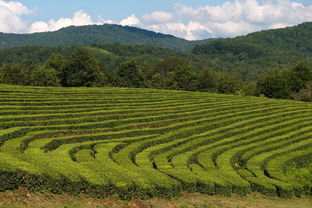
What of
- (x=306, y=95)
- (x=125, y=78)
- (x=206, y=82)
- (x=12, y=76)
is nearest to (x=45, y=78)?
(x=12, y=76)

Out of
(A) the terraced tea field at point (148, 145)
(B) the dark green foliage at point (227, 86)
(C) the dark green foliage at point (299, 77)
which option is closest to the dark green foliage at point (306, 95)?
(C) the dark green foliage at point (299, 77)

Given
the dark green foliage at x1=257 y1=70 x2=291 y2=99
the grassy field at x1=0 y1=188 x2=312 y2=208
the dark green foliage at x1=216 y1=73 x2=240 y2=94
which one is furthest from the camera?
the dark green foliage at x1=216 y1=73 x2=240 y2=94

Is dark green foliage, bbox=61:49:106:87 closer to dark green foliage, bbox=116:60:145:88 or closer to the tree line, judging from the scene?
the tree line

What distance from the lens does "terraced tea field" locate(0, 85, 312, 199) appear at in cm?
1700

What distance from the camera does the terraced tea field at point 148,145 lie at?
55.8ft

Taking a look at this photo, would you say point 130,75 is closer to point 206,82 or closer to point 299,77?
point 206,82

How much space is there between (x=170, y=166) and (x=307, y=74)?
240 feet

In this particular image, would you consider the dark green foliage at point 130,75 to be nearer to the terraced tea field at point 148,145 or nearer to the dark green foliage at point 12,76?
the dark green foliage at point 12,76

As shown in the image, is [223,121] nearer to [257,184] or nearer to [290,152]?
[290,152]

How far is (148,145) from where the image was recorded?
29344 millimetres

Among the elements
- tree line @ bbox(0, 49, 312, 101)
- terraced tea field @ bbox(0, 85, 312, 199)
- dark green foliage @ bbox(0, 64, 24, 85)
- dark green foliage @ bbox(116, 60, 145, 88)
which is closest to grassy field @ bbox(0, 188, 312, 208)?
terraced tea field @ bbox(0, 85, 312, 199)

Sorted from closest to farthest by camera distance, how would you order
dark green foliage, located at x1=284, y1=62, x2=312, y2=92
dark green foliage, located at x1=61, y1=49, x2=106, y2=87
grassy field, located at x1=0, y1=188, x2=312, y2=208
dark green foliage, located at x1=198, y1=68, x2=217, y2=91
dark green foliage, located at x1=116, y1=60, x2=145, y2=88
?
1. grassy field, located at x1=0, y1=188, x2=312, y2=208
2. dark green foliage, located at x1=61, y1=49, x2=106, y2=87
3. dark green foliage, located at x1=284, y1=62, x2=312, y2=92
4. dark green foliage, located at x1=116, y1=60, x2=145, y2=88
5. dark green foliage, located at x1=198, y1=68, x2=217, y2=91

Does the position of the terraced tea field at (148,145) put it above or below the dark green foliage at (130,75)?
below

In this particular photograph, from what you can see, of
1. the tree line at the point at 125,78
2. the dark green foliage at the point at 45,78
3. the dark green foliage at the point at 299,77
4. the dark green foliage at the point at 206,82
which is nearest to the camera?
the dark green foliage at the point at 45,78
